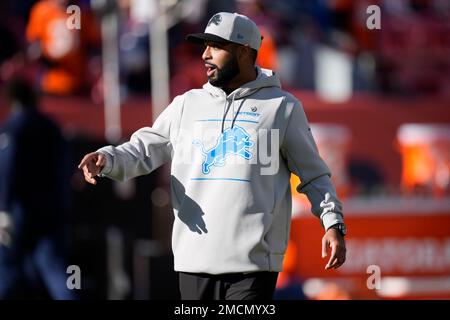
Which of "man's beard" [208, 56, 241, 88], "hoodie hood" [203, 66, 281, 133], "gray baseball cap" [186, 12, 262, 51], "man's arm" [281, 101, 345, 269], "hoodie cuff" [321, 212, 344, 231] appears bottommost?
"hoodie cuff" [321, 212, 344, 231]

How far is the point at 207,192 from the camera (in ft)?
14.1

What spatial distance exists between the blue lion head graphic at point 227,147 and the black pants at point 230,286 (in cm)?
37

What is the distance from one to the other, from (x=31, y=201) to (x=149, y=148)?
4117 mm

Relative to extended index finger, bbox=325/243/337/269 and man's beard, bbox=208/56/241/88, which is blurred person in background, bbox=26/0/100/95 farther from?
extended index finger, bbox=325/243/337/269

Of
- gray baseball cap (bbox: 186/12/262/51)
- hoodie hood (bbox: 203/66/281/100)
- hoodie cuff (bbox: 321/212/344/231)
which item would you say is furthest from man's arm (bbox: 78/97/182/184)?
hoodie cuff (bbox: 321/212/344/231)

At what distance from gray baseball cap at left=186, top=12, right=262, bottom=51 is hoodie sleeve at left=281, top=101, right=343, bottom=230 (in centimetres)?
28

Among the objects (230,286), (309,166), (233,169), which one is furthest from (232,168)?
(230,286)

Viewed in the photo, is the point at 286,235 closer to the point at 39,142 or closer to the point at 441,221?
the point at 39,142

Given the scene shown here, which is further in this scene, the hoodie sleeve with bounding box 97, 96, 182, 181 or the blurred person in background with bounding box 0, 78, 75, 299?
the blurred person in background with bounding box 0, 78, 75, 299

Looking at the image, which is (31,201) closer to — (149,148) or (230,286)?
(149,148)

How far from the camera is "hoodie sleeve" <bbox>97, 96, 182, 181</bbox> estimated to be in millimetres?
4355

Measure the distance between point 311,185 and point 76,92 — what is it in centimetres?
544

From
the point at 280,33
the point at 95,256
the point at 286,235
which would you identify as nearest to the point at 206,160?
the point at 286,235

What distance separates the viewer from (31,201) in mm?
8414
